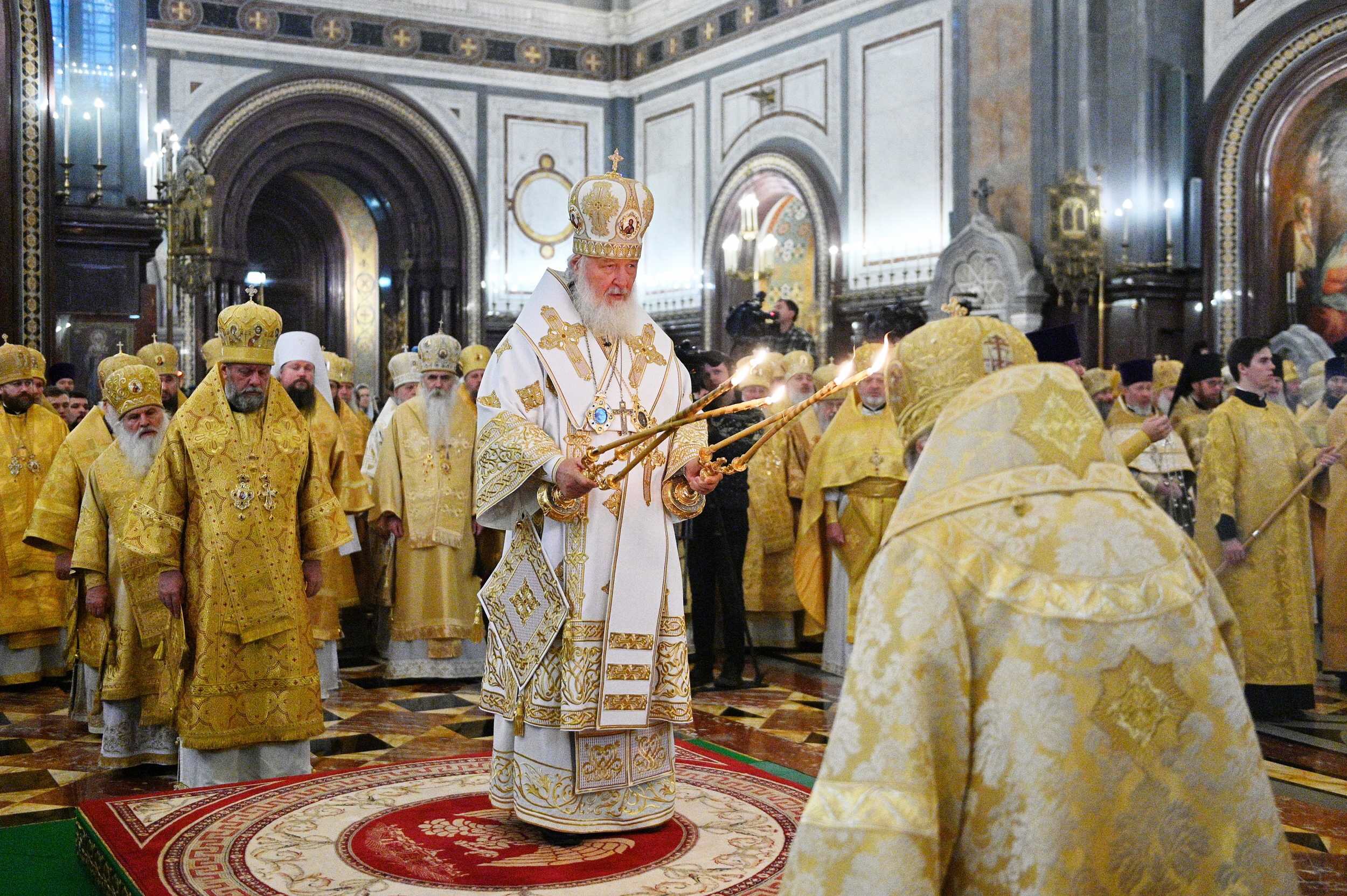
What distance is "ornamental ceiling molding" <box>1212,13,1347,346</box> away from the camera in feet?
38.3

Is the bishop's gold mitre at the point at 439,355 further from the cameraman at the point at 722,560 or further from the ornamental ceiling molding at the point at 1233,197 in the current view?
the ornamental ceiling molding at the point at 1233,197

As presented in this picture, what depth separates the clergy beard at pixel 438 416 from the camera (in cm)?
746

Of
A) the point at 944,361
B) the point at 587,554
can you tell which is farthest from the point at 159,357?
the point at 944,361

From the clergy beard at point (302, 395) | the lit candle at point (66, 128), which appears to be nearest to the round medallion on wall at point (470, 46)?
the lit candle at point (66, 128)

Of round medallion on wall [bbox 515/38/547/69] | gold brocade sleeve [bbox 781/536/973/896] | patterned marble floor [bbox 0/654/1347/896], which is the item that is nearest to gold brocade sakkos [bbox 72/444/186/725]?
patterned marble floor [bbox 0/654/1347/896]

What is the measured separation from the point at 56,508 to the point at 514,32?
14.2 meters

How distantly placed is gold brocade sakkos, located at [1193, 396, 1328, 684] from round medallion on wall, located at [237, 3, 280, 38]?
14338mm

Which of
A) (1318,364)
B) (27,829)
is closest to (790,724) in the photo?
(27,829)

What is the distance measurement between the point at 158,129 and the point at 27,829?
1301 centimetres

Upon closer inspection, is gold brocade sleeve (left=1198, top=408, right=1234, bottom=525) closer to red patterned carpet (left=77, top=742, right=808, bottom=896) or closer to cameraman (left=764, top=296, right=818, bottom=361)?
red patterned carpet (left=77, top=742, right=808, bottom=896)

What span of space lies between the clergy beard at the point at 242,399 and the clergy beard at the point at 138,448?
780mm

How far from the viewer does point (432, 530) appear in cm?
734

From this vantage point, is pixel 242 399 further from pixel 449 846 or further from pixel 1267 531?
pixel 1267 531

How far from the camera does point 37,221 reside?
Answer: 9719mm
